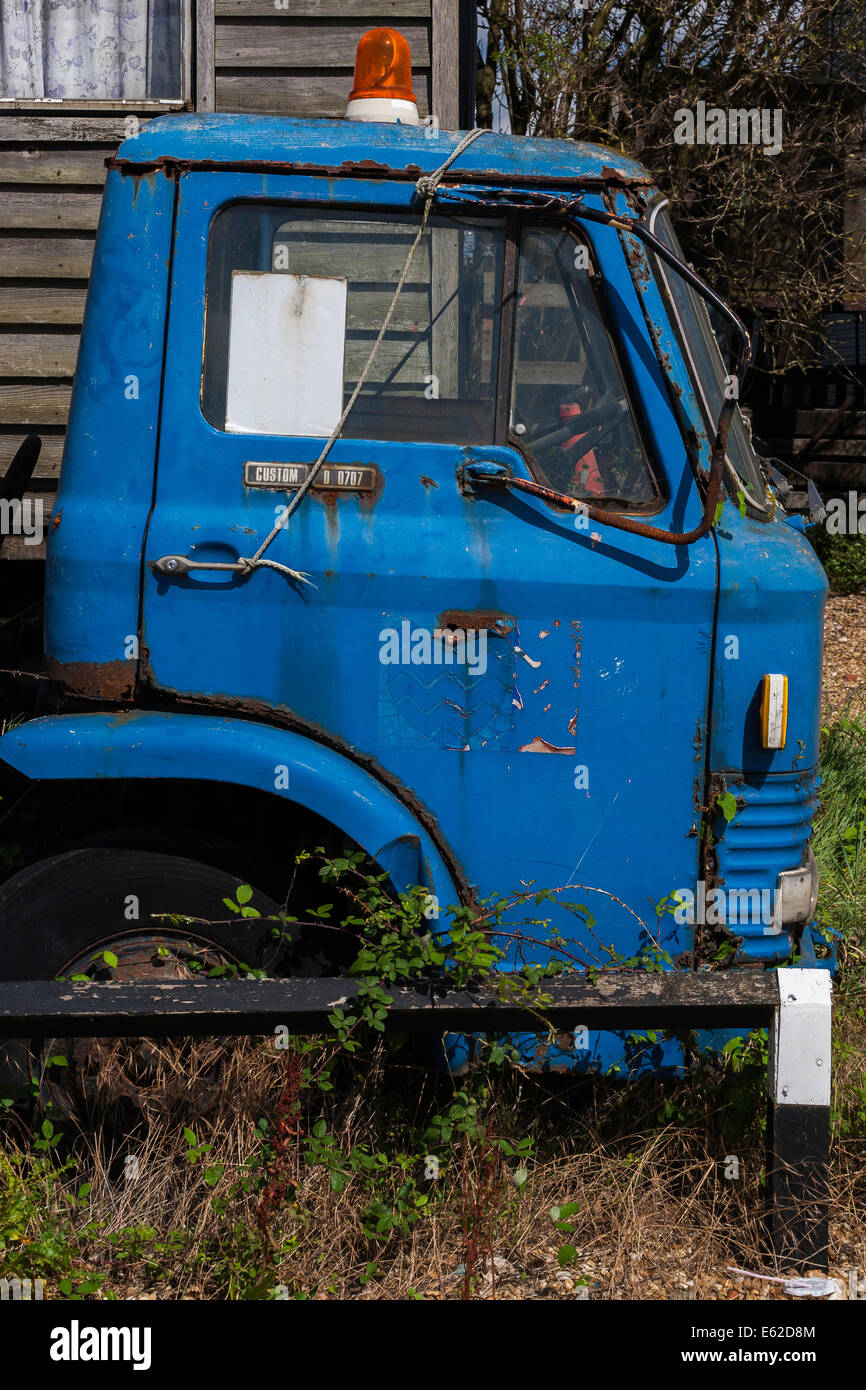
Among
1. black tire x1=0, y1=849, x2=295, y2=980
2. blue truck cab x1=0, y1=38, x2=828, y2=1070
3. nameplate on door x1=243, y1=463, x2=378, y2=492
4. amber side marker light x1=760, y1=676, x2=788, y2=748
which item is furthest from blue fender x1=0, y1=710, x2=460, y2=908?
amber side marker light x1=760, y1=676, x2=788, y2=748

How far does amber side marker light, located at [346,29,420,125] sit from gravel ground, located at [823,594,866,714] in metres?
4.45

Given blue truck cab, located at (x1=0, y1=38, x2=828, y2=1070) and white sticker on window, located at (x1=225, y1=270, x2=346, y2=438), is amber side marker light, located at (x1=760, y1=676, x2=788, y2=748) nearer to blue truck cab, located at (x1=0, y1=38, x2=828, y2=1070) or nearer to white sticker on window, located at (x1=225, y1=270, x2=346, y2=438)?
blue truck cab, located at (x1=0, y1=38, x2=828, y2=1070)

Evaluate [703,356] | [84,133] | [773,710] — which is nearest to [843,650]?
[84,133]

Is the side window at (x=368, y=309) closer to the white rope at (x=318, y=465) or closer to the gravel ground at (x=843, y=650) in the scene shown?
the white rope at (x=318, y=465)

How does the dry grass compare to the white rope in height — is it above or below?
below

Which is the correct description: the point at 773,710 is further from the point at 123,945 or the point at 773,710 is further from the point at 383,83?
the point at 383,83

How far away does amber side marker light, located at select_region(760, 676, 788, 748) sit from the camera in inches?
104

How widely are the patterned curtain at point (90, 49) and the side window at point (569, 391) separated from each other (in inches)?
Result: 139

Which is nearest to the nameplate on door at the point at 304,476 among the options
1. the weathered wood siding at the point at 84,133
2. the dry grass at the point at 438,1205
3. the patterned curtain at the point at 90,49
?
the dry grass at the point at 438,1205

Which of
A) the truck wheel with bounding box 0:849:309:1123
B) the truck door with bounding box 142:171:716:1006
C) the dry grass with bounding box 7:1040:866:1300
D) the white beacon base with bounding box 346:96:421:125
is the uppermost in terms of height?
the white beacon base with bounding box 346:96:421:125

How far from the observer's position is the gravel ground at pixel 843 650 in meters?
7.22

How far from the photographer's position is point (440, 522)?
265cm

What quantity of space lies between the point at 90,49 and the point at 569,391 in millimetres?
4032
